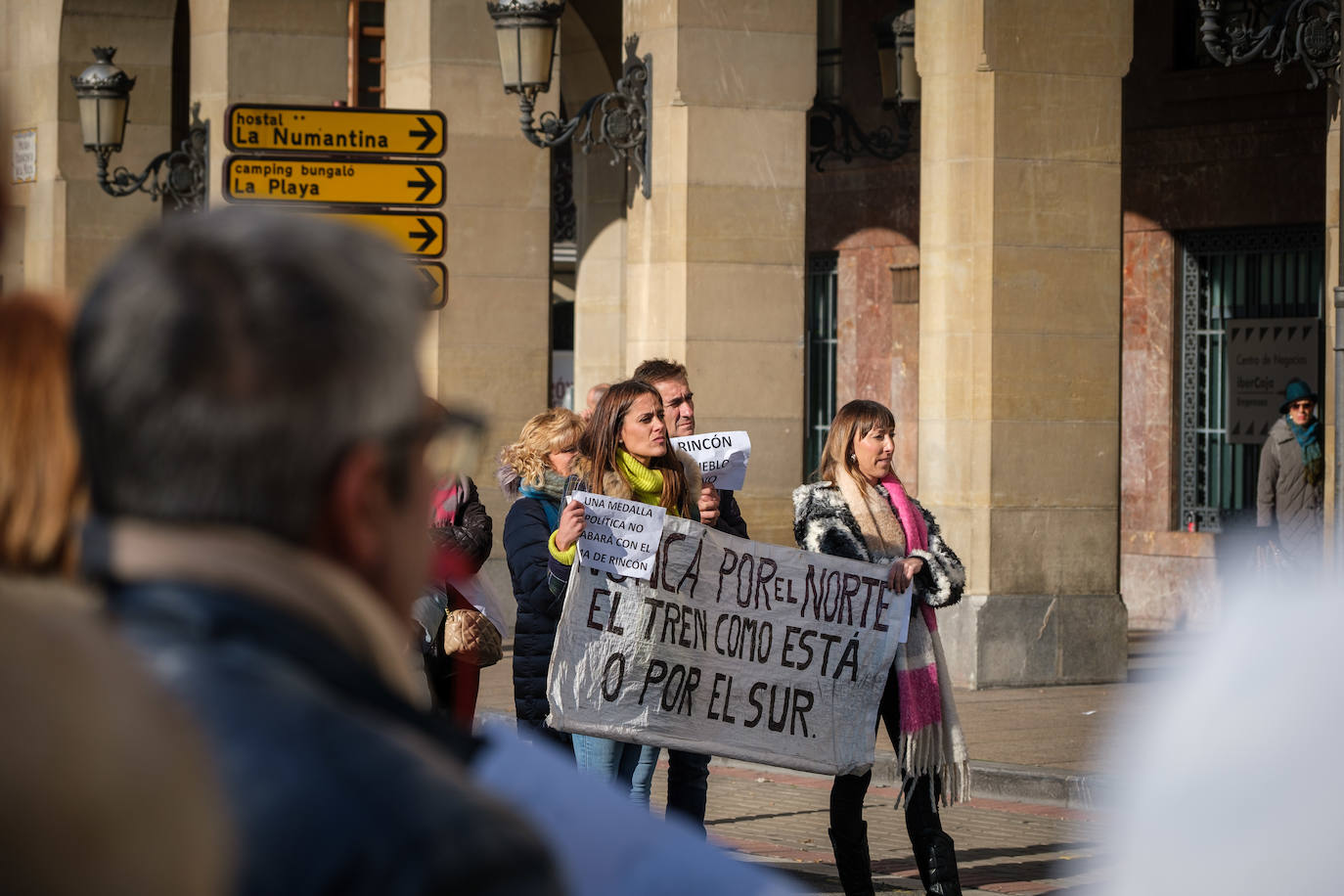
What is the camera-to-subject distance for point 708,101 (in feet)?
47.1

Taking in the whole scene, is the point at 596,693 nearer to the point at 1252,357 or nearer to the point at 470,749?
the point at 470,749

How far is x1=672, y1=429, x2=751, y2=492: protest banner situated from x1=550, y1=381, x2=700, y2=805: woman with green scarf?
1100mm

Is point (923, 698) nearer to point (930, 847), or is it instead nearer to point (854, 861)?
point (930, 847)

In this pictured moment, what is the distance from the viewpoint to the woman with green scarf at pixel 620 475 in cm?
770

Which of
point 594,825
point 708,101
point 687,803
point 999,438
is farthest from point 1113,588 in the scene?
point 594,825

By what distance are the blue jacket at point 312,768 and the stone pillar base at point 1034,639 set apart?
12398 millimetres

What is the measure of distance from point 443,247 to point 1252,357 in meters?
8.69

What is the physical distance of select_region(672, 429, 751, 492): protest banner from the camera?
9.03m

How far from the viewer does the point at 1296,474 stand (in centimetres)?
1614

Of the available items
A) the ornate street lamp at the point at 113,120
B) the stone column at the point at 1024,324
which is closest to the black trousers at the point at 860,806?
the stone column at the point at 1024,324

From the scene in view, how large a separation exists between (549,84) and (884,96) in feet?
12.8

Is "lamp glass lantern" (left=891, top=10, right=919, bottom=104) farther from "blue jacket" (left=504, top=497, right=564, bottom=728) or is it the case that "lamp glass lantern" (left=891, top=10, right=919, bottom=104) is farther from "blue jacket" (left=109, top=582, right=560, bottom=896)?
"blue jacket" (left=109, top=582, right=560, bottom=896)

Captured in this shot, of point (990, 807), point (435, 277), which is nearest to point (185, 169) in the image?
point (435, 277)

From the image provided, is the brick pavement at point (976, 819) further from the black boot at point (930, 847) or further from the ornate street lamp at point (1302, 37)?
the ornate street lamp at point (1302, 37)
